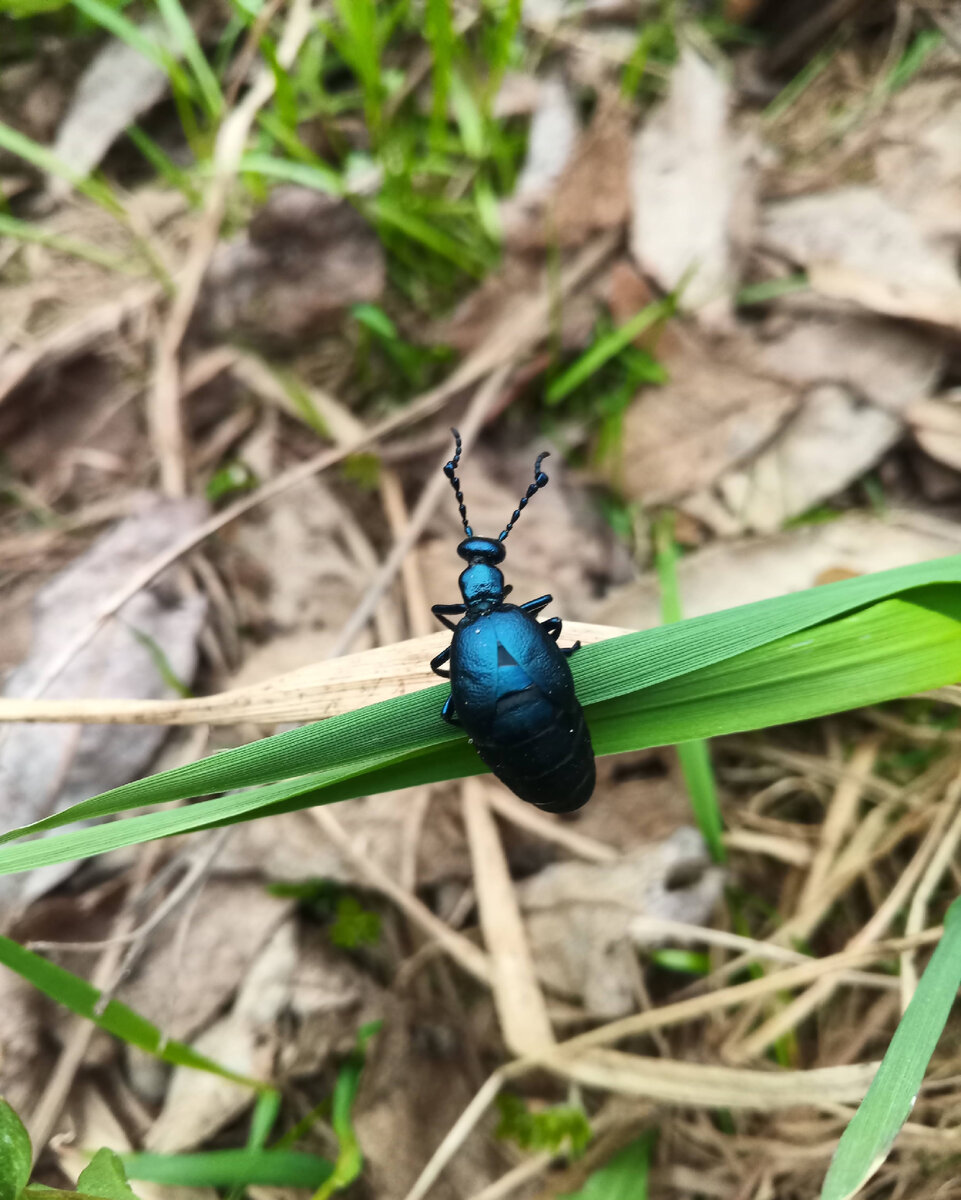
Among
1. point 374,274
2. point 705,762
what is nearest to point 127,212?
point 374,274

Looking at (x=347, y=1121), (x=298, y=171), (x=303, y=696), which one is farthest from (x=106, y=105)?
(x=347, y=1121)

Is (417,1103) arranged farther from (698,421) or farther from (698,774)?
(698,421)

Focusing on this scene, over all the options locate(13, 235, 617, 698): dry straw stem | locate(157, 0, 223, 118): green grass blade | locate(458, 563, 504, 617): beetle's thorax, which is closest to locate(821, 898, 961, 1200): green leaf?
locate(458, 563, 504, 617): beetle's thorax

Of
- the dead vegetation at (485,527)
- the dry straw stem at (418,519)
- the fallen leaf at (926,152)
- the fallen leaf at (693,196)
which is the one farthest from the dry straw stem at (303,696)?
the fallen leaf at (926,152)

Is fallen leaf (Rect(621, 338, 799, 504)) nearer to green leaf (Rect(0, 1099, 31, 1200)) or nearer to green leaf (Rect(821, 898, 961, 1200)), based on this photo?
green leaf (Rect(821, 898, 961, 1200))

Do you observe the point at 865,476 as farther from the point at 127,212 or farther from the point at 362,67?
the point at 127,212

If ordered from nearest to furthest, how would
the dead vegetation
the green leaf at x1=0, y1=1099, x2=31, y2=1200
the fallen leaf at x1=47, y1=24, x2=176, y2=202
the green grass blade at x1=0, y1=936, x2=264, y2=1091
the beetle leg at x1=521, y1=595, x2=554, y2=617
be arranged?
the green leaf at x1=0, y1=1099, x2=31, y2=1200
the green grass blade at x1=0, y1=936, x2=264, y2=1091
the beetle leg at x1=521, y1=595, x2=554, y2=617
the dead vegetation
the fallen leaf at x1=47, y1=24, x2=176, y2=202
